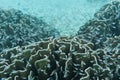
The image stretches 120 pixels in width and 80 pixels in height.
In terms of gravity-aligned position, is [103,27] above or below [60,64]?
above

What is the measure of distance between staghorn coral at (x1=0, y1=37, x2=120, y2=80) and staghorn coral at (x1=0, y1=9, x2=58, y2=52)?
306 cm

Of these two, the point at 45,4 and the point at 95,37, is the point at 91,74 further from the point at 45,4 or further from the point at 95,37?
the point at 45,4

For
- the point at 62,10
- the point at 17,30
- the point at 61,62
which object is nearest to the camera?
the point at 61,62

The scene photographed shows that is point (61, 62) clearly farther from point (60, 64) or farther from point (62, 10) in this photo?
point (62, 10)

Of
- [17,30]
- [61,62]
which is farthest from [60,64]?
[17,30]

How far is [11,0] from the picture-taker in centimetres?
2345

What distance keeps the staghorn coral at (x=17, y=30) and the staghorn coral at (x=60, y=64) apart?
10.0 feet

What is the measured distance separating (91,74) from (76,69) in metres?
0.31

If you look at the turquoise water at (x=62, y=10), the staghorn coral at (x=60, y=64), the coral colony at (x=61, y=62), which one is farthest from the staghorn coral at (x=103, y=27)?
the turquoise water at (x=62, y=10)

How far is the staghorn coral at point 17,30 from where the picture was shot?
28.1 feet

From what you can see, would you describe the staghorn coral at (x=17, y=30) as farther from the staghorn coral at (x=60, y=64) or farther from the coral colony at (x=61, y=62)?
the staghorn coral at (x=60, y=64)

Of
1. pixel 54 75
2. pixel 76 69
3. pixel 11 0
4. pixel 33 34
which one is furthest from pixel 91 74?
pixel 11 0

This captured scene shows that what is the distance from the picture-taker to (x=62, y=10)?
773 inches

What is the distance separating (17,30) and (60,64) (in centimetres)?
431
